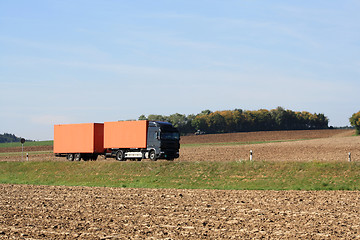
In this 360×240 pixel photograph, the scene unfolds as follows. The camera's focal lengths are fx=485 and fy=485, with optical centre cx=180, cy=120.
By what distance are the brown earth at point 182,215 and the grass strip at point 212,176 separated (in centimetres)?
347

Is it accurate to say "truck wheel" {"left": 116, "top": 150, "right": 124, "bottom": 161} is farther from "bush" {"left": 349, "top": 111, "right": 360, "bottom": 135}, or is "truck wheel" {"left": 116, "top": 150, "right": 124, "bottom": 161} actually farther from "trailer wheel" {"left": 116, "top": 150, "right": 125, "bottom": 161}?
"bush" {"left": 349, "top": 111, "right": 360, "bottom": 135}

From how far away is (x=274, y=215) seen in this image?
714 inches

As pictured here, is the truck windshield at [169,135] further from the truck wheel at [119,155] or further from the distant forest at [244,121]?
the distant forest at [244,121]

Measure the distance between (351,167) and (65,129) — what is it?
29400 millimetres

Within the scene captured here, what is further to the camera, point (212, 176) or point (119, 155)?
point (119, 155)

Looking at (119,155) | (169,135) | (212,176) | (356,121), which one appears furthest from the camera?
(356,121)

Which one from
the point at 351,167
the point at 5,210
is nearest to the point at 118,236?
the point at 5,210

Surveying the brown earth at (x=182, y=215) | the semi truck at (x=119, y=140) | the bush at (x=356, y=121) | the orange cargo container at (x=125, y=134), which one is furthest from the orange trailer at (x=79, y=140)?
the bush at (x=356, y=121)

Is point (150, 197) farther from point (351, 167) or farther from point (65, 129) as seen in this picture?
point (65, 129)

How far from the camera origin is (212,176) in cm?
3338

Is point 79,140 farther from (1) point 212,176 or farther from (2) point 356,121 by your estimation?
(2) point 356,121

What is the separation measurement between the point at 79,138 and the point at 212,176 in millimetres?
19207

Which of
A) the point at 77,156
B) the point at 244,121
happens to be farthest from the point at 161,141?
the point at 244,121

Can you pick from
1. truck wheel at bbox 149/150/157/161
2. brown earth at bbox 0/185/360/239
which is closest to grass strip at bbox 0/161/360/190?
brown earth at bbox 0/185/360/239
